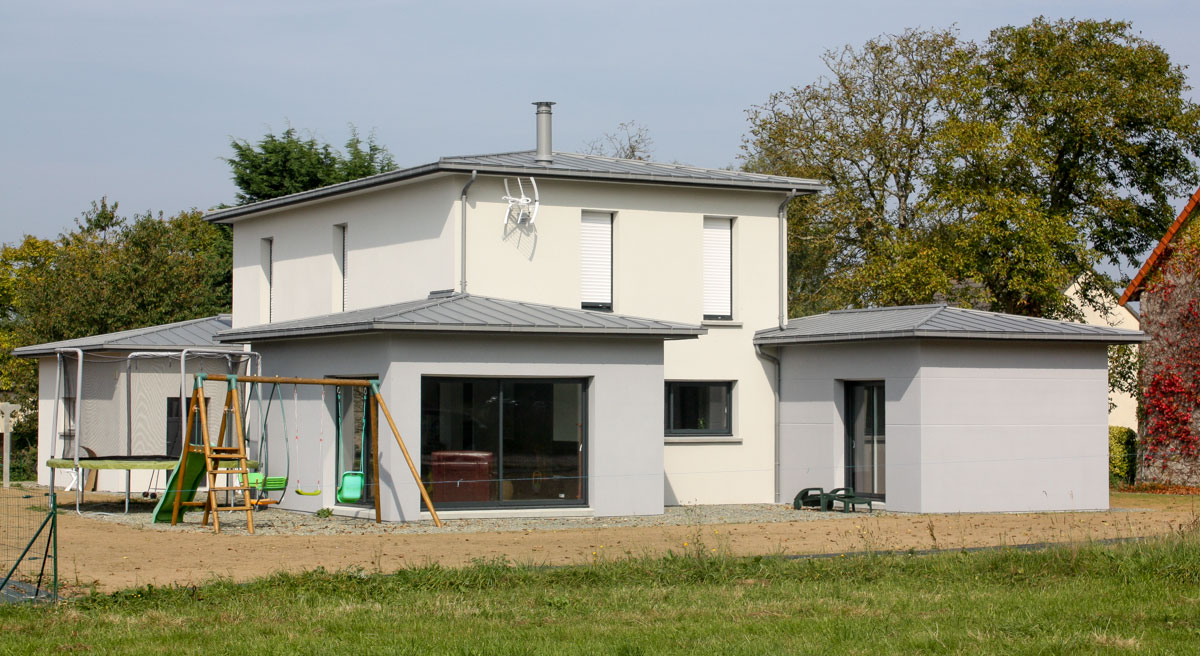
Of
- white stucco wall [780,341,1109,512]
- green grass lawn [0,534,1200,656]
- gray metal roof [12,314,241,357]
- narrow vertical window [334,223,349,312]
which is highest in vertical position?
narrow vertical window [334,223,349,312]

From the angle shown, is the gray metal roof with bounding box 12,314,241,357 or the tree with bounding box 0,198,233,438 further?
the tree with bounding box 0,198,233,438

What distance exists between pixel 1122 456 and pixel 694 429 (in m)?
9.65

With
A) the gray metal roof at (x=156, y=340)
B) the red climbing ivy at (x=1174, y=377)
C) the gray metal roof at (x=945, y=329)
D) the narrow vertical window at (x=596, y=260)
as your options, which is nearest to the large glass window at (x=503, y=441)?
the narrow vertical window at (x=596, y=260)

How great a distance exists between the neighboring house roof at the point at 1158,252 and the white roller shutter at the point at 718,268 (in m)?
11.1

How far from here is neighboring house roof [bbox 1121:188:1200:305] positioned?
29.1 meters

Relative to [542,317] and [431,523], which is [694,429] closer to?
[542,317]

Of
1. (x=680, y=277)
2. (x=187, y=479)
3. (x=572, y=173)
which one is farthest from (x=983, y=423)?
(x=187, y=479)

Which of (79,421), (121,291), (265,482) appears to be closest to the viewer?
(265,482)

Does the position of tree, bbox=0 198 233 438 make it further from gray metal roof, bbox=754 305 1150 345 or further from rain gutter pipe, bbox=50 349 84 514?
gray metal roof, bbox=754 305 1150 345

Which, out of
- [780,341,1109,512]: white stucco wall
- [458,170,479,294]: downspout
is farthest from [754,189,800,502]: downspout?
[458,170,479,294]: downspout

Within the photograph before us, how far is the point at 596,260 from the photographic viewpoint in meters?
22.9

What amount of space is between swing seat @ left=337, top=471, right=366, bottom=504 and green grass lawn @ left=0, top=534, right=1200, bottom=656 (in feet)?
21.7

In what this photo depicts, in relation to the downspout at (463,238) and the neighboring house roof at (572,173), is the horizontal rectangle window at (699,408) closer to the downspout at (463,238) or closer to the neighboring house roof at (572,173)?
the neighboring house roof at (572,173)

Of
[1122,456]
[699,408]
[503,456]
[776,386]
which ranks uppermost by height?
[776,386]
